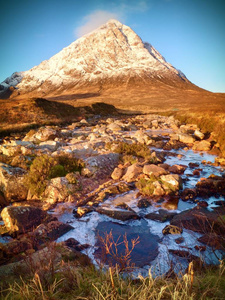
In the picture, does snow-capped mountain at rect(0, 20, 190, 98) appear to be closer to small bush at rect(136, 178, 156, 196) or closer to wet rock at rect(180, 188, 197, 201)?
small bush at rect(136, 178, 156, 196)

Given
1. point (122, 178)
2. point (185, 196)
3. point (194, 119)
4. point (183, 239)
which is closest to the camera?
point (183, 239)

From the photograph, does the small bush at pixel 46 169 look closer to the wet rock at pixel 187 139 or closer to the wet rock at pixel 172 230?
the wet rock at pixel 172 230

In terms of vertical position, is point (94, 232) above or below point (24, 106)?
below

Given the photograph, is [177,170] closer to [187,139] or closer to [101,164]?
[101,164]

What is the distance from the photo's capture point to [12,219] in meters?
5.31

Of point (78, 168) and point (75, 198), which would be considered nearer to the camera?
point (75, 198)

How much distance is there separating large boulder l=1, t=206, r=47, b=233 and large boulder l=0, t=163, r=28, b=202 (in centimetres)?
173

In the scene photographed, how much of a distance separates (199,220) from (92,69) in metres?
177

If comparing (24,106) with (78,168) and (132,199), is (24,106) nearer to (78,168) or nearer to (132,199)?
(78,168)

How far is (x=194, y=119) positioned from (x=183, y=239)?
78.1ft

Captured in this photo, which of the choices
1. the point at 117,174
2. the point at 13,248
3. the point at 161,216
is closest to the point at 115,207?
the point at 161,216

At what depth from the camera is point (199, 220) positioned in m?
5.36

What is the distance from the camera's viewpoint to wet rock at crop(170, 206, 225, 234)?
196 inches

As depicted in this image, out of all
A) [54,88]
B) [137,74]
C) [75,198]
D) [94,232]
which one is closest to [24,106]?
[75,198]
